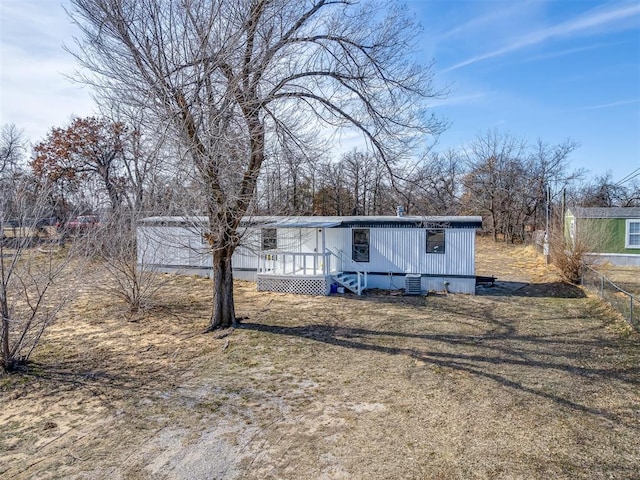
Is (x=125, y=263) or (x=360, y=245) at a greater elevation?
(x=360, y=245)

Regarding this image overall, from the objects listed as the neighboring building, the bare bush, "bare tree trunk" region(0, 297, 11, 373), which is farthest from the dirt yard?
the neighboring building

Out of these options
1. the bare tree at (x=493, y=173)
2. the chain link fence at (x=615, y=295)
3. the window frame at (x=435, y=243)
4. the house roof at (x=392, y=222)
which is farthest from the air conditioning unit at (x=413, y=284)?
the bare tree at (x=493, y=173)

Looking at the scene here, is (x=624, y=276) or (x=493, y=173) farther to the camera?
(x=493, y=173)

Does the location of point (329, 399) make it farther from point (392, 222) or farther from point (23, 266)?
point (392, 222)

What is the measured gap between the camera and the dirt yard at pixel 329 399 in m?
3.75

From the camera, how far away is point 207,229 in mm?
7480

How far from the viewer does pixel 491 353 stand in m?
6.97

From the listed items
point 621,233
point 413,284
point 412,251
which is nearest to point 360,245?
point 412,251

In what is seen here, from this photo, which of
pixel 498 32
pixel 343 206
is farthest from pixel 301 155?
pixel 343 206

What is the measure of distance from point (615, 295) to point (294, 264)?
844 cm

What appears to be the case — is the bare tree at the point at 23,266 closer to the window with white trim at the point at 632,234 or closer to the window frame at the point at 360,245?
the window frame at the point at 360,245

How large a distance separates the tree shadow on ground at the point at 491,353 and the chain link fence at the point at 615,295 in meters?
1.61

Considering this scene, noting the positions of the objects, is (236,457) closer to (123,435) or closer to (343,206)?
(123,435)

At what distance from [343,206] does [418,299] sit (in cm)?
1827
